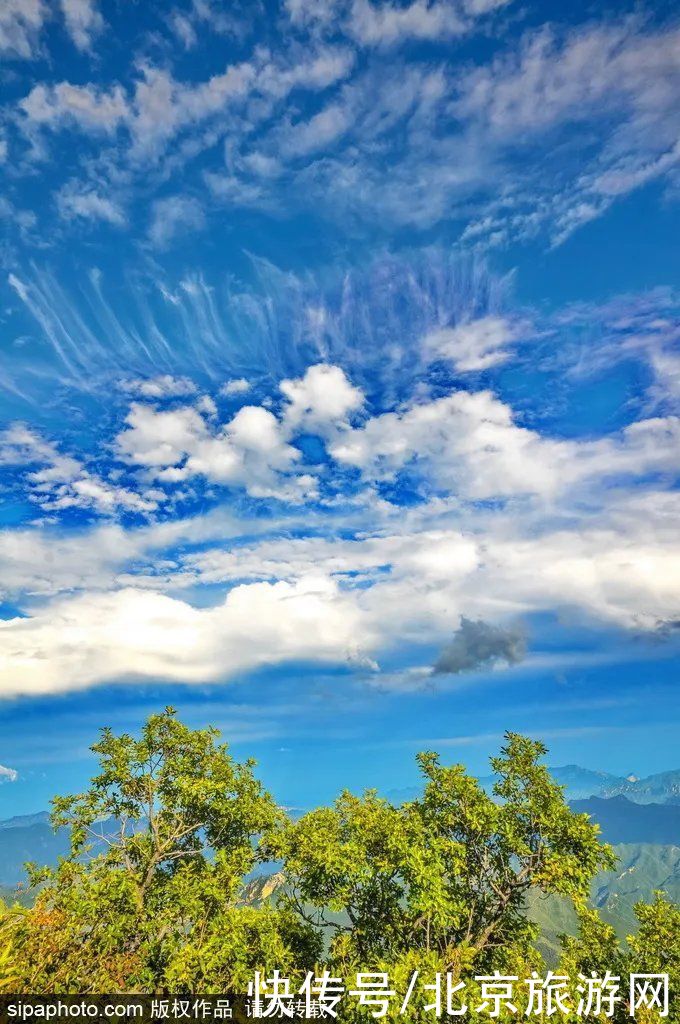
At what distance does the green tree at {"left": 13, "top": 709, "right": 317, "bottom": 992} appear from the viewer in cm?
2200

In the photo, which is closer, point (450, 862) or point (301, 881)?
point (450, 862)

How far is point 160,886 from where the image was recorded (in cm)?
2830

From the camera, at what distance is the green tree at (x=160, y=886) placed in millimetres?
22000

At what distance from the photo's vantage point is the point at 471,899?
26.1 m

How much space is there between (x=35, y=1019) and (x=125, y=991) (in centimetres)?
535

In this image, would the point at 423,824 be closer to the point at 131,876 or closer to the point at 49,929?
the point at 131,876

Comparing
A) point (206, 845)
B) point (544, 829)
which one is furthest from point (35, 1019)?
point (544, 829)

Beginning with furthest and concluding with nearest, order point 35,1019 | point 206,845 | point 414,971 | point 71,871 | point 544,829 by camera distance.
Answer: point 206,845, point 71,871, point 544,829, point 414,971, point 35,1019

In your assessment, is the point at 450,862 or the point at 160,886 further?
the point at 160,886

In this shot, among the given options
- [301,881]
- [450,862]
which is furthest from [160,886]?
[450,862]

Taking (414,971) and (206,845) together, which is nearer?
(414,971)

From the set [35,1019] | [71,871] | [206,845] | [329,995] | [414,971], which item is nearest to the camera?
[35,1019]

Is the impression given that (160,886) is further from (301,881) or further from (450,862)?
(450,862)

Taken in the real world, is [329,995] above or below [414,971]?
below
